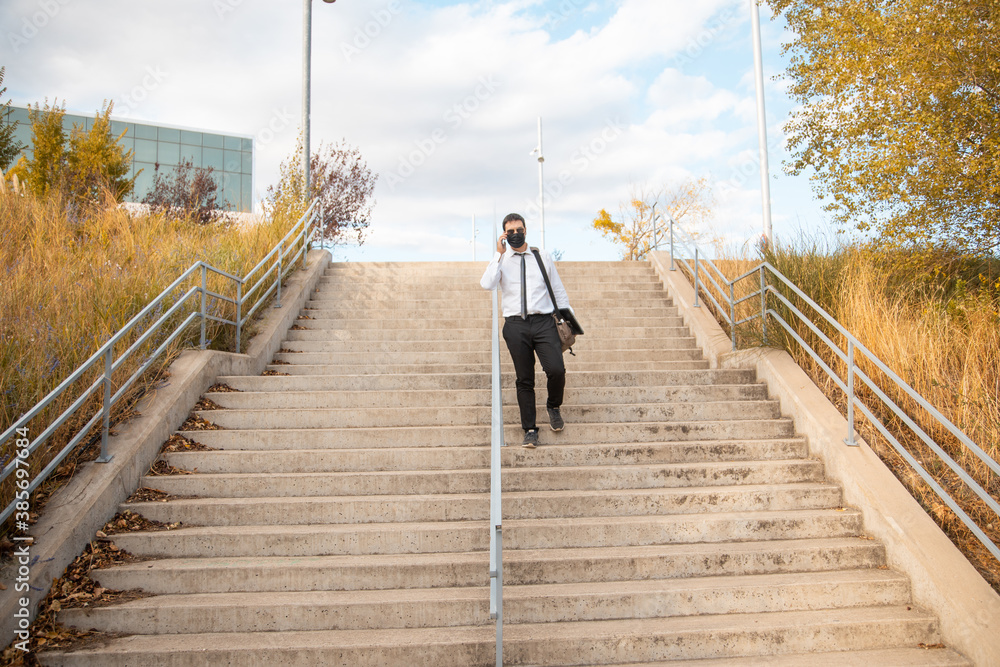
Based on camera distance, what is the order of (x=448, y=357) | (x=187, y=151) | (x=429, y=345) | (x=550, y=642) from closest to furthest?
(x=550, y=642) → (x=448, y=357) → (x=429, y=345) → (x=187, y=151)

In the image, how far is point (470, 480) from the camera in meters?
4.66

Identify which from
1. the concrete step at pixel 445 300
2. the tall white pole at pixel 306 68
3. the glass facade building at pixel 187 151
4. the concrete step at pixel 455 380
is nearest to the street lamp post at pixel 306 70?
the tall white pole at pixel 306 68

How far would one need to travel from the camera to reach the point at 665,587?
12.3 ft

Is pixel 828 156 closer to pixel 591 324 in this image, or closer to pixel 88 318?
pixel 591 324

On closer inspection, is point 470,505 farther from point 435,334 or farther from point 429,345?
point 435,334

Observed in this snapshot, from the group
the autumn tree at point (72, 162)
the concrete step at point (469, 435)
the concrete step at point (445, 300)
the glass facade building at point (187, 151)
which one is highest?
the glass facade building at point (187, 151)

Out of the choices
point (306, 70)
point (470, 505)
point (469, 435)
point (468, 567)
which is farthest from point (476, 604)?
point (306, 70)

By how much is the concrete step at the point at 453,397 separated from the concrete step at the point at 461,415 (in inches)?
7.6

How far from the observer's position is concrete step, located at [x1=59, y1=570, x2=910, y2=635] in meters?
3.52

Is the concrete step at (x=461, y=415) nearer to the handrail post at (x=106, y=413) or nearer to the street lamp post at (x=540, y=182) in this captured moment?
the handrail post at (x=106, y=413)

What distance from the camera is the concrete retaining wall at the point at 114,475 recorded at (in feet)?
11.8

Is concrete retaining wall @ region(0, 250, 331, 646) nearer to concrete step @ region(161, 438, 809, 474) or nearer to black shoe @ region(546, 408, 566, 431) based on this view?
concrete step @ region(161, 438, 809, 474)

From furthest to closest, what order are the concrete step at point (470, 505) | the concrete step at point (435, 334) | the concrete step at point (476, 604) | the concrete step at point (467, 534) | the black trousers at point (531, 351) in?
the concrete step at point (435, 334)
the black trousers at point (531, 351)
the concrete step at point (470, 505)
the concrete step at point (467, 534)
the concrete step at point (476, 604)

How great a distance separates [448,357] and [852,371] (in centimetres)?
400
